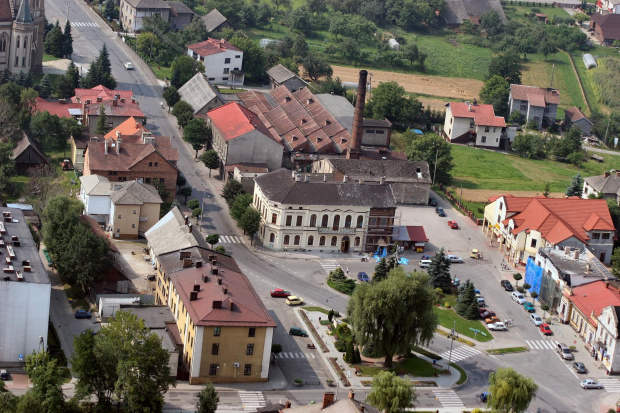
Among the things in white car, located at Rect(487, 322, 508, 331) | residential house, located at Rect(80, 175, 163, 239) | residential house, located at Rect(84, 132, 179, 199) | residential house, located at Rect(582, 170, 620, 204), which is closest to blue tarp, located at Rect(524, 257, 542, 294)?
white car, located at Rect(487, 322, 508, 331)

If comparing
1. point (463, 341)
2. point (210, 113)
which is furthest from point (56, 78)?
point (463, 341)

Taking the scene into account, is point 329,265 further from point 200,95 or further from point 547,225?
point 200,95

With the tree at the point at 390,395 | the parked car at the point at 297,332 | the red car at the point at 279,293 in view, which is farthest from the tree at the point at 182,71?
the tree at the point at 390,395

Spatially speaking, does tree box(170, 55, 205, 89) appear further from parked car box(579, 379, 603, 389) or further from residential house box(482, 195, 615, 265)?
parked car box(579, 379, 603, 389)

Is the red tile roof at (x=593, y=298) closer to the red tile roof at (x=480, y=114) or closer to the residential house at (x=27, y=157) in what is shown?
the red tile roof at (x=480, y=114)

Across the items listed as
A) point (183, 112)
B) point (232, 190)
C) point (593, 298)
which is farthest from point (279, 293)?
point (183, 112)

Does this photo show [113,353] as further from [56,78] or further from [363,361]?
[56,78]
